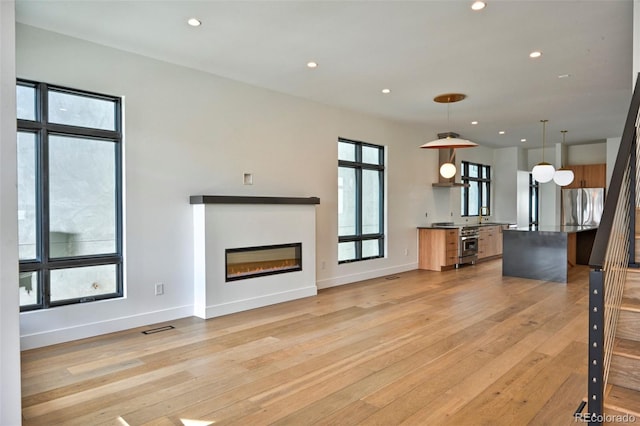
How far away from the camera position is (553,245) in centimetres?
688

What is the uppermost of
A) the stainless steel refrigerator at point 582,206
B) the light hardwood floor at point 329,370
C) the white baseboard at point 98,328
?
the stainless steel refrigerator at point 582,206

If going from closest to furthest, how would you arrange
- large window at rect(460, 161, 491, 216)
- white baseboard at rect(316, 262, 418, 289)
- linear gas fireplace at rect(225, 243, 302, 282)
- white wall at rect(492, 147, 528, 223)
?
linear gas fireplace at rect(225, 243, 302, 282) → white baseboard at rect(316, 262, 418, 289) → large window at rect(460, 161, 491, 216) → white wall at rect(492, 147, 528, 223)

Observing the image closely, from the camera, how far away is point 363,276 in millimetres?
7191

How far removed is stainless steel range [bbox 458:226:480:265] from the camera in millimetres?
8578

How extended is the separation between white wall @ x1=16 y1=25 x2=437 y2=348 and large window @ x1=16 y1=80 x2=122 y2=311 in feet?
0.45

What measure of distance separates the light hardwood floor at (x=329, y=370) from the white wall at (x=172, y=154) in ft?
1.00

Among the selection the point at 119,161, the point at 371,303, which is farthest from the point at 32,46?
the point at 371,303

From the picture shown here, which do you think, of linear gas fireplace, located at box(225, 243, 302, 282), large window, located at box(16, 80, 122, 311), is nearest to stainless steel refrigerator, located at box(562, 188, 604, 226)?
linear gas fireplace, located at box(225, 243, 302, 282)

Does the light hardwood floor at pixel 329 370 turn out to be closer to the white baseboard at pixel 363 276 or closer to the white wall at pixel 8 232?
the white wall at pixel 8 232

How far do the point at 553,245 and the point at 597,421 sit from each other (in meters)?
5.77

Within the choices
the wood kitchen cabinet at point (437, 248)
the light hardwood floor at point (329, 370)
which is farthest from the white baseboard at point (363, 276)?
the light hardwood floor at point (329, 370)

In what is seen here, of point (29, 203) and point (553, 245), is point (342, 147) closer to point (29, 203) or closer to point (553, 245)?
point (553, 245)

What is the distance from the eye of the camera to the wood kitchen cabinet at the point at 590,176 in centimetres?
1009

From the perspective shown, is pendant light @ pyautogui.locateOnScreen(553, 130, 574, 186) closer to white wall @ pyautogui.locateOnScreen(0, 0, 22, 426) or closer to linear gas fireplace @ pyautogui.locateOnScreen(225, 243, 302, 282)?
linear gas fireplace @ pyautogui.locateOnScreen(225, 243, 302, 282)
